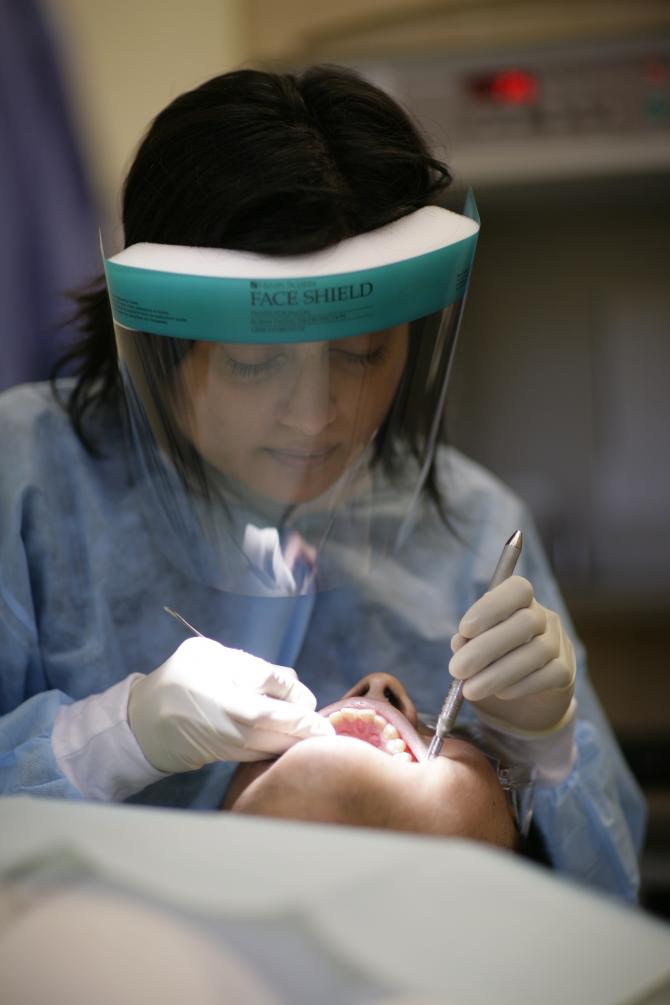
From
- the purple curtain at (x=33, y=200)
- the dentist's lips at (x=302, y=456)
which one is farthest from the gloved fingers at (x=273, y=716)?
the purple curtain at (x=33, y=200)

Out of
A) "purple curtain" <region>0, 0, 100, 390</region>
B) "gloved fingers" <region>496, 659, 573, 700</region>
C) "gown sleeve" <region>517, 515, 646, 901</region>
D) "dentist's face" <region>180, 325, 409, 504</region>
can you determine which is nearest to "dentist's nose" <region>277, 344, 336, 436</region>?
"dentist's face" <region>180, 325, 409, 504</region>

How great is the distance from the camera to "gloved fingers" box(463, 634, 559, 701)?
0.93m

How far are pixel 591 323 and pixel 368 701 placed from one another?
5.08ft

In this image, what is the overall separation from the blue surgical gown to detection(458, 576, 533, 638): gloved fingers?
175mm

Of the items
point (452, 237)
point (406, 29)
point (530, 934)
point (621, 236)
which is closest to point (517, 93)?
point (406, 29)

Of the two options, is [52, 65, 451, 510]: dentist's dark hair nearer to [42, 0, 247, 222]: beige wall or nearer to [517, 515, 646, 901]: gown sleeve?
[517, 515, 646, 901]: gown sleeve

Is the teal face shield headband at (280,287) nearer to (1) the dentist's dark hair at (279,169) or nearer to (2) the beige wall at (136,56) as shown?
(1) the dentist's dark hair at (279,169)

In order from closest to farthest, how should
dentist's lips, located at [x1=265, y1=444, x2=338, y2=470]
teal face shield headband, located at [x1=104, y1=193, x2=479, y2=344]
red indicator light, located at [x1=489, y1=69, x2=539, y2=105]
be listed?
1. teal face shield headband, located at [x1=104, y1=193, x2=479, y2=344]
2. dentist's lips, located at [x1=265, y1=444, x2=338, y2=470]
3. red indicator light, located at [x1=489, y1=69, x2=539, y2=105]

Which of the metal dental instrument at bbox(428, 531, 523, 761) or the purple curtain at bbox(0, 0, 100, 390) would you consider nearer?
the metal dental instrument at bbox(428, 531, 523, 761)

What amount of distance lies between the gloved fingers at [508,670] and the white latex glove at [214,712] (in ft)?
0.45

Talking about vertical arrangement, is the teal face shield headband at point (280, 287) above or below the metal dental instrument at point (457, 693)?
above

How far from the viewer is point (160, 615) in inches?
41.3

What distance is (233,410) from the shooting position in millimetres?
906

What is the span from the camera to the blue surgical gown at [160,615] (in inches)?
40.3
